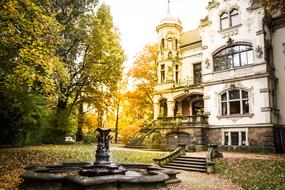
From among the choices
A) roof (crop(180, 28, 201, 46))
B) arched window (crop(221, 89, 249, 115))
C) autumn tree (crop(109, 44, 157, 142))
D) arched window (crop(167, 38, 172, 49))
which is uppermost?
roof (crop(180, 28, 201, 46))

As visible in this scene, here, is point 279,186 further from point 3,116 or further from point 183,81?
point 183,81

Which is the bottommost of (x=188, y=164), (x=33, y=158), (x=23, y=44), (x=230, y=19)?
(x=188, y=164)

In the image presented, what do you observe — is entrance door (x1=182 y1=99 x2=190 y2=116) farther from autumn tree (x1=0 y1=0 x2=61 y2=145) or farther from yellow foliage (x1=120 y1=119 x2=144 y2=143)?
autumn tree (x1=0 y1=0 x2=61 y2=145)

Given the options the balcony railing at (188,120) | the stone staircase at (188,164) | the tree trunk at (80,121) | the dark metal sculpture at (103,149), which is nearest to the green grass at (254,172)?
the stone staircase at (188,164)

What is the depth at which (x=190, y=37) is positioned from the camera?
3281 cm

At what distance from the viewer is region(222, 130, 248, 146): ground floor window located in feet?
75.1

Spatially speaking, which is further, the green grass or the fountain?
the green grass

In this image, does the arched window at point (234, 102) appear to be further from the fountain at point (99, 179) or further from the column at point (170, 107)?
the fountain at point (99, 179)

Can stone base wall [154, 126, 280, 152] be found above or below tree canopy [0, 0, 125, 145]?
below

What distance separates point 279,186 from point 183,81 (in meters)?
21.0

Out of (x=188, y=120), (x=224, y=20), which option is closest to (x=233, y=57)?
(x=224, y=20)

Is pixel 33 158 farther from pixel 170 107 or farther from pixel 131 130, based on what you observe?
pixel 131 130

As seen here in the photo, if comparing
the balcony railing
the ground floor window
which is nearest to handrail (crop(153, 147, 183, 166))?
the balcony railing

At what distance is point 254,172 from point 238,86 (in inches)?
457
